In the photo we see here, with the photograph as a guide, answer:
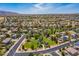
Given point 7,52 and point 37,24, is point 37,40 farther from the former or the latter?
point 7,52

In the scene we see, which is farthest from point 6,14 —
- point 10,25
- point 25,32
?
point 25,32

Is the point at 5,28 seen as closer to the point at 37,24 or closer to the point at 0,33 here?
the point at 0,33

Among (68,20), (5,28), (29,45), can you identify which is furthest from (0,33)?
(68,20)

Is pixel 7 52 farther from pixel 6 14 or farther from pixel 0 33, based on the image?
pixel 6 14

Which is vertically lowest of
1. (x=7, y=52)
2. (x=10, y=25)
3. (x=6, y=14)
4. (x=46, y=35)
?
(x=7, y=52)

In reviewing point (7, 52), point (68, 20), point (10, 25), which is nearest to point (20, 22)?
point (10, 25)

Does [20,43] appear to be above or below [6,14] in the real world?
below

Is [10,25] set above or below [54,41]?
above
